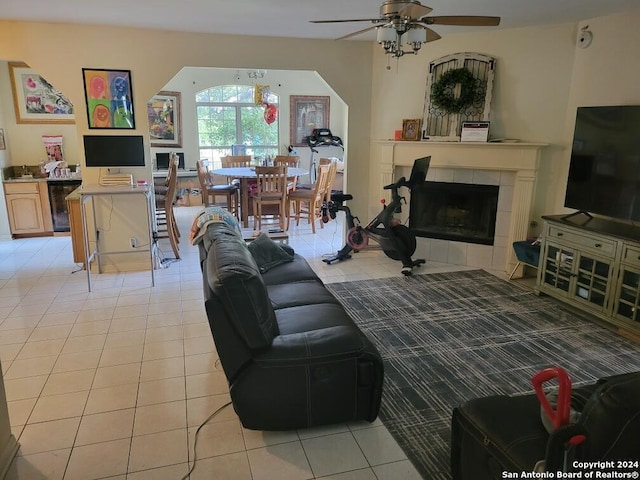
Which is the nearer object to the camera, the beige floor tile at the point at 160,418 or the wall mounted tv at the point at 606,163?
the beige floor tile at the point at 160,418

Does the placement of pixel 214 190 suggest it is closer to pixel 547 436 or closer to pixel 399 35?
pixel 399 35

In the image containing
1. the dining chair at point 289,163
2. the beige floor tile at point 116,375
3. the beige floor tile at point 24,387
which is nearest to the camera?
the beige floor tile at point 24,387

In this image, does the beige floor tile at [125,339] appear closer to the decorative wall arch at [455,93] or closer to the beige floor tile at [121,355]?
the beige floor tile at [121,355]

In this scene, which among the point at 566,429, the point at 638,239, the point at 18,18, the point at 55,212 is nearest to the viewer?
the point at 566,429

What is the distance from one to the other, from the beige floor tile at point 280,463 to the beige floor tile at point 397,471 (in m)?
0.31

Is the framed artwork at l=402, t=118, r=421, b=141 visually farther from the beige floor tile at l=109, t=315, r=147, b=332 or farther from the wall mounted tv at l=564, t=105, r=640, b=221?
the beige floor tile at l=109, t=315, r=147, b=332

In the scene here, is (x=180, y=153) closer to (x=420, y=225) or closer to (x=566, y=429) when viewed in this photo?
(x=420, y=225)

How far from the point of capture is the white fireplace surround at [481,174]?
4.50 metres

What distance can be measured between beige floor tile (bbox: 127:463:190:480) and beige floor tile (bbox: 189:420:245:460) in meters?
0.08

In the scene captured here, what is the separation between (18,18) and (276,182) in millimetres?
3272

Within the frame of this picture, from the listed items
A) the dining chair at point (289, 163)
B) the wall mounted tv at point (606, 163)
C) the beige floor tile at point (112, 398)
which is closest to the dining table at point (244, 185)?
the dining chair at point (289, 163)

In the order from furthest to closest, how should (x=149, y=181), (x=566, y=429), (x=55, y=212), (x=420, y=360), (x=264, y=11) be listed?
1. (x=55, y=212)
2. (x=149, y=181)
3. (x=264, y=11)
4. (x=420, y=360)
5. (x=566, y=429)

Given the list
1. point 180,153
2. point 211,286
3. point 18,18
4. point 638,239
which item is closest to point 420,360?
point 211,286

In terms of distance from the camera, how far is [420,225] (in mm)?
5348
